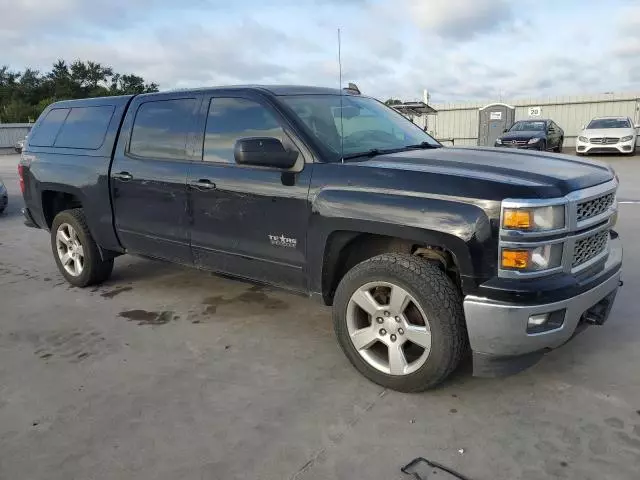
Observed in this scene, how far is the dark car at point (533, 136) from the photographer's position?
18.0 m

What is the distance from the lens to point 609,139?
19.4 metres

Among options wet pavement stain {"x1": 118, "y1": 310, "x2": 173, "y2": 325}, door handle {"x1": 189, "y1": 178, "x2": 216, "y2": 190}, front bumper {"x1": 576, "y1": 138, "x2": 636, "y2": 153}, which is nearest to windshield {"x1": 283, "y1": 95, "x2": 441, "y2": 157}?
door handle {"x1": 189, "y1": 178, "x2": 216, "y2": 190}

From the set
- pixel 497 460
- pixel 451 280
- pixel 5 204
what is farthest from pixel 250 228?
pixel 5 204

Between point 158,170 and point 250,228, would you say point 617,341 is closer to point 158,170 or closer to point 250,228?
point 250,228

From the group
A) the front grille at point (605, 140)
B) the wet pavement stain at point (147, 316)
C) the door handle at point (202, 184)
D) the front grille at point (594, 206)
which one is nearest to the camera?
the front grille at point (594, 206)

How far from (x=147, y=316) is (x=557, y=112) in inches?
1063

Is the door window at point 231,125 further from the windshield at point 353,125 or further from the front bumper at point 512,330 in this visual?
the front bumper at point 512,330

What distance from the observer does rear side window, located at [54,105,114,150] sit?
5.01m

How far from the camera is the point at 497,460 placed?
102 inches

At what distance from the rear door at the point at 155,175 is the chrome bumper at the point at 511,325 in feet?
7.79

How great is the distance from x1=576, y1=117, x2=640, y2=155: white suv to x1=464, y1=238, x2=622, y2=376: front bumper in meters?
18.8

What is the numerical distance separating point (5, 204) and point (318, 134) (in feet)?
30.0

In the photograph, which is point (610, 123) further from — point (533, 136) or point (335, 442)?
point (335, 442)

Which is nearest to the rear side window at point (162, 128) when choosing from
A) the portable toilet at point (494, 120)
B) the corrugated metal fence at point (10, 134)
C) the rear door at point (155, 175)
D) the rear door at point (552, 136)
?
the rear door at point (155, 175)
